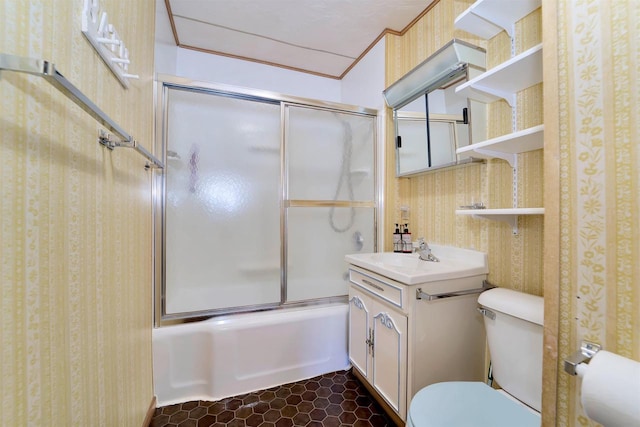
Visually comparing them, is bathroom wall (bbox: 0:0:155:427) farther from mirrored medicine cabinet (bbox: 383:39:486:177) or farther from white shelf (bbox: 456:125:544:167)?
mirrored medicine cabinet (bbox: 383:39:486:177)

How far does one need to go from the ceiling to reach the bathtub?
70.9 inches

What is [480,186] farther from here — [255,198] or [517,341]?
[255,198]

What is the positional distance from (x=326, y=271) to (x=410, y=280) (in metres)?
1.00

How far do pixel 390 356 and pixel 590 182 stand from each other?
1.06 meters

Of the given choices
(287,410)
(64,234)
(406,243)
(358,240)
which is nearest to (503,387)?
(406,243)

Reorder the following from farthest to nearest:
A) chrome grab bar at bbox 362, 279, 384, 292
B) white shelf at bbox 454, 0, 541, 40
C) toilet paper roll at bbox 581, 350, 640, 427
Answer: chrome grab bar at bbox 362, 279, 384, 292 → white shelf at bbox 454, 0, 541, 40 → toilet paper roll at bbox 581, 350, 640, 427

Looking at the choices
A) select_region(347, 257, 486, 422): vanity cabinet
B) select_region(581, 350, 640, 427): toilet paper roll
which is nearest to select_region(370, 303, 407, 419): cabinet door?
select_region(347, 257, 486, 422): vanity cabinet

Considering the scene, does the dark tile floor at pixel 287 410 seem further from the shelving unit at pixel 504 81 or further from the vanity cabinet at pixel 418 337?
the shelving unit at pixel 504 81

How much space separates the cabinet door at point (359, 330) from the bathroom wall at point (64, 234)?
3.71 ft

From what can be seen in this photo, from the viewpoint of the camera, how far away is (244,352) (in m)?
1.53

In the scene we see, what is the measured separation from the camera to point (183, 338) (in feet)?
4.79

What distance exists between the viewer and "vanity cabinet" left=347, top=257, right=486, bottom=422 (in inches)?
44.3

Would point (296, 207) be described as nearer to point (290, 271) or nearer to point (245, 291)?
point (290, 271)

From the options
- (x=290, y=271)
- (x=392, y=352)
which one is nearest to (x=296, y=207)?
(x=290, y=271)
